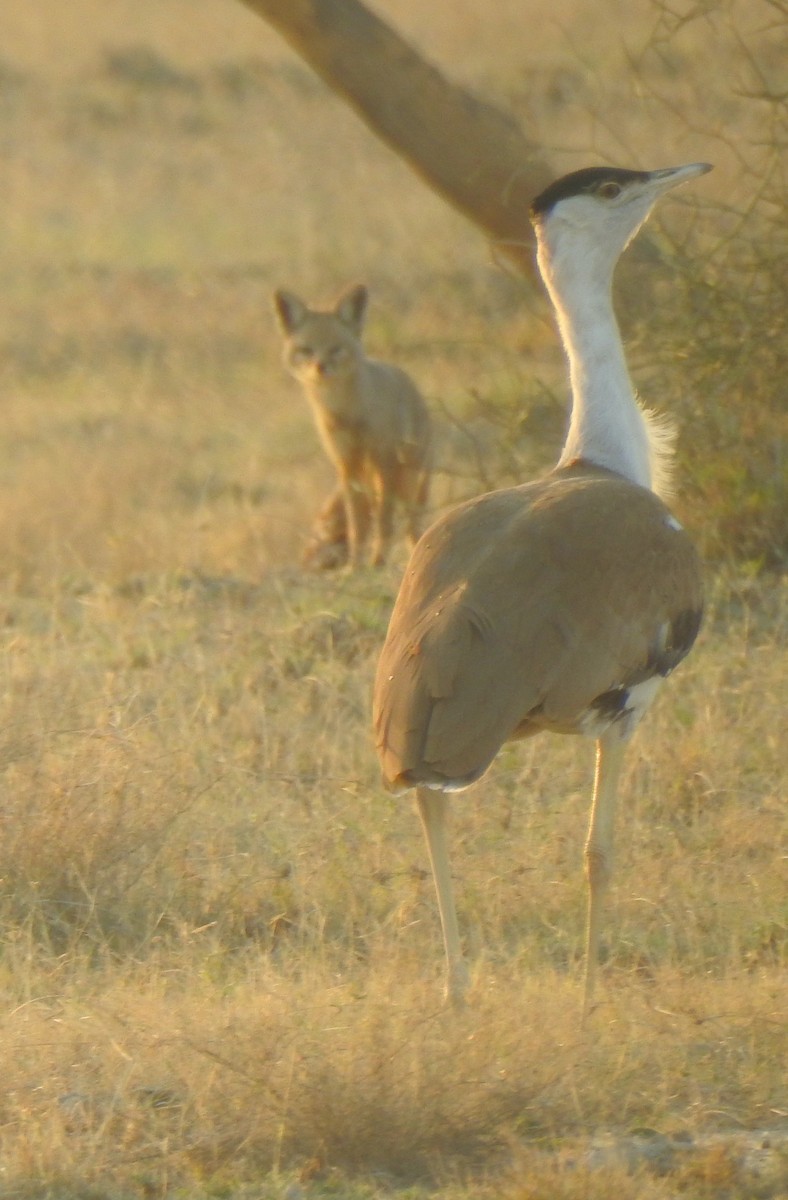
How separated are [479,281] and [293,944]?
8.84 m

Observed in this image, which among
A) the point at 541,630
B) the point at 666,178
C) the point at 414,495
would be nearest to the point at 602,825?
the point at 541,630

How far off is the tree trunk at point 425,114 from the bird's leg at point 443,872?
12.6 ft

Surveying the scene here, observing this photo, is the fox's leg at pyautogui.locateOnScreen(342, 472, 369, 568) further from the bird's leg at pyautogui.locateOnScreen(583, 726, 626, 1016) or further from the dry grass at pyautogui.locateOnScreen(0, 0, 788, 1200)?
the bird's leg at pyautogui.locateOnScreen(583, 726, 626, 1016)

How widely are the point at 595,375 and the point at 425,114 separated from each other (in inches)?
126

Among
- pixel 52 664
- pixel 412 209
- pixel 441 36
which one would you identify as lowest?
pixel 52 664

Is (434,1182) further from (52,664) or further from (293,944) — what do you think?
(52,664)

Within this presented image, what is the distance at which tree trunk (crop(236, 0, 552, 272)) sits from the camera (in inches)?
304

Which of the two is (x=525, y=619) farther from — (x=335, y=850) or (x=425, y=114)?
(x=425, y=114)

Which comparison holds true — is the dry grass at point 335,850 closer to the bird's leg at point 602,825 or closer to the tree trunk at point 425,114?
the bird's leg at point 602,825

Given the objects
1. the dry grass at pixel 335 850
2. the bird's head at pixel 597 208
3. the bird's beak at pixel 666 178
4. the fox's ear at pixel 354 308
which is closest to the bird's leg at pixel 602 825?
the dry grass at pixel 335 850

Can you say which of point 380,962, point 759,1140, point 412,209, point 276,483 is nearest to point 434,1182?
point 759,1140

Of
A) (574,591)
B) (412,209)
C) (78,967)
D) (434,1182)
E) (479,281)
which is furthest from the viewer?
(412,209)

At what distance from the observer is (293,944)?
4.71m

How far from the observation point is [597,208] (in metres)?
4.91
